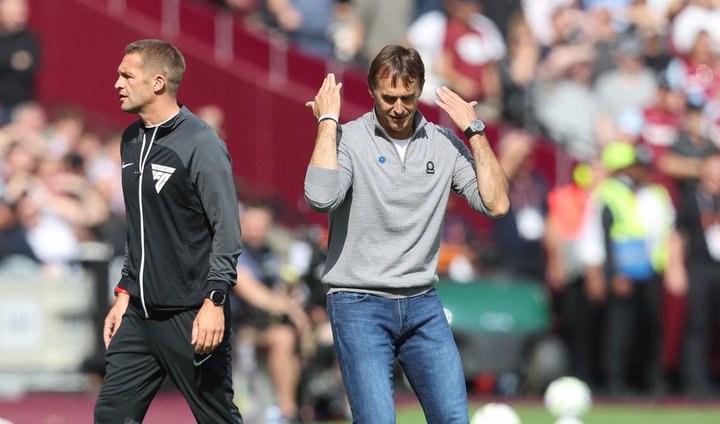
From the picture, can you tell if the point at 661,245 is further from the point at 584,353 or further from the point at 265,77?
the point at 265,77

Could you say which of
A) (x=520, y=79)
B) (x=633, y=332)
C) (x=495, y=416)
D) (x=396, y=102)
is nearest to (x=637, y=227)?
(x=633, y=332)

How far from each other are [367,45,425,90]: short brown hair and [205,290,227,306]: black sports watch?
3.87 ft

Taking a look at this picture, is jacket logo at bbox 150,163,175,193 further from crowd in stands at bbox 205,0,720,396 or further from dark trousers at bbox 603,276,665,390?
dark trousers at bbox 603,276,665,390

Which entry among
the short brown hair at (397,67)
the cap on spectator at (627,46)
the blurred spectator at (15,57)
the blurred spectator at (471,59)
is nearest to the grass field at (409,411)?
the blurred spectator at (15,57)

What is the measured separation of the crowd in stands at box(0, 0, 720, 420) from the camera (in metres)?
15.4

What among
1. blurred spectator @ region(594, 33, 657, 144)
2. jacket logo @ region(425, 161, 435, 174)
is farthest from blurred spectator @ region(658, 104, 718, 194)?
jacket logo @ region(425, 161, 435, 174)

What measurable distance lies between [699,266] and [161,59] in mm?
10160

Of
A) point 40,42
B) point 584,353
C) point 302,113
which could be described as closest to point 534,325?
point 584,353

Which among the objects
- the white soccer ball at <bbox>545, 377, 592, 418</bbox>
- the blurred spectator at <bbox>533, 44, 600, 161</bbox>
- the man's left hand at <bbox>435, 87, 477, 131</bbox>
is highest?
the blurred spectator at <bbox>533, 44, 600, 161</bbox>

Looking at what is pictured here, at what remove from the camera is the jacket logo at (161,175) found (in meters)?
7.20

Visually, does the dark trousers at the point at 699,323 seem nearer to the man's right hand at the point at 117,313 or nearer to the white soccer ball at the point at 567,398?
the white soccer ball at the point at 567,398

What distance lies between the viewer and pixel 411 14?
64.7 feet

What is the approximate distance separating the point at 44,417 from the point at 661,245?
21.7 ft

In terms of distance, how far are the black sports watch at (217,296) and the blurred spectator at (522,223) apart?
9.68 m
